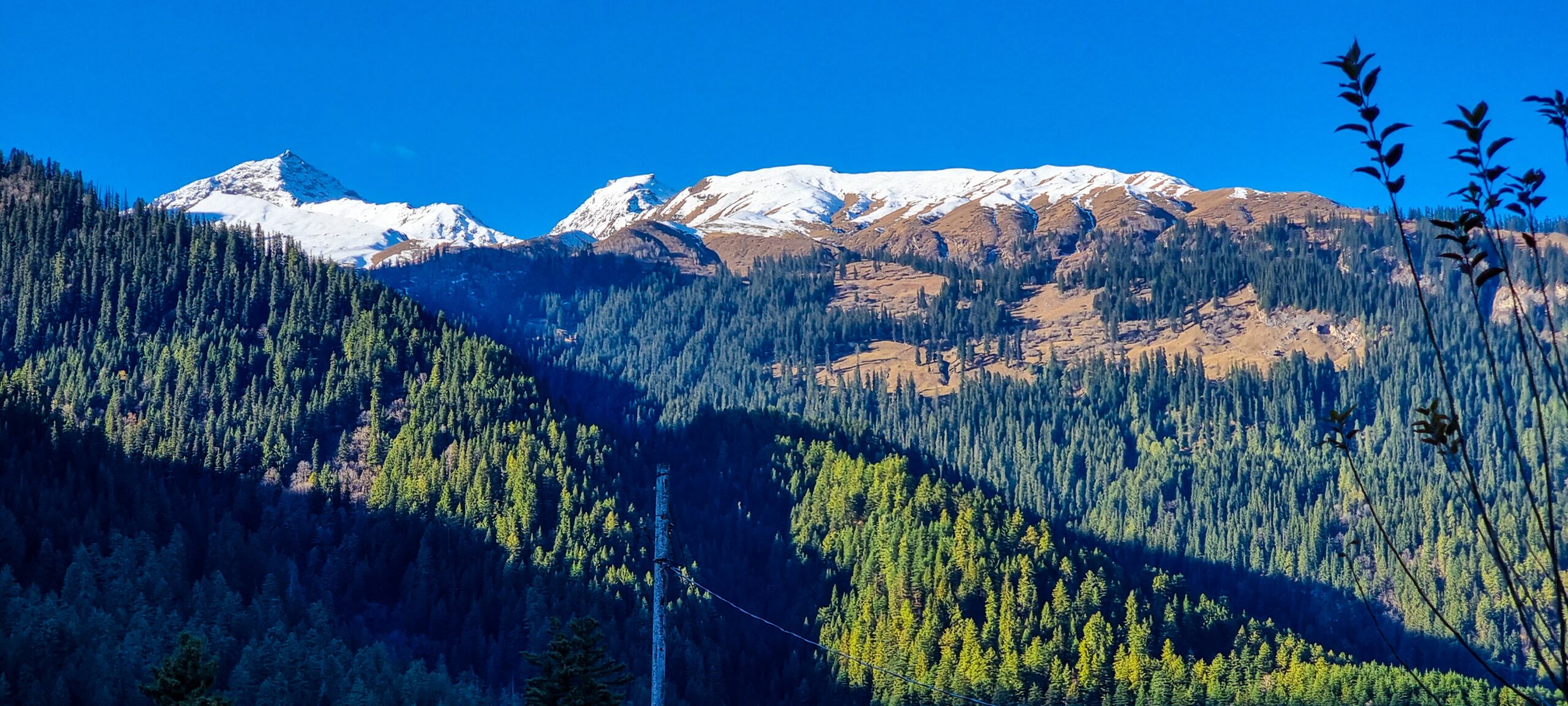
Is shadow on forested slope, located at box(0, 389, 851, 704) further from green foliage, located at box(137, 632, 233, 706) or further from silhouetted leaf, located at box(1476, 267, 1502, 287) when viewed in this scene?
silhouetted leaf, located at box(1476, 267, 1502, 287)

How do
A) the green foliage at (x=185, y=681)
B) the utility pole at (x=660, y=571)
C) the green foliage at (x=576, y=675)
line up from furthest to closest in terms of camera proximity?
the green foliage at (x=576, y=675)
the green foliage at (x=185, y=681)
the utility pole at (x=660, y=571)

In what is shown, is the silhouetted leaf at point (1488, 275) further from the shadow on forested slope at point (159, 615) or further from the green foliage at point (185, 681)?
the shadow on forested slope at point (159, 615)

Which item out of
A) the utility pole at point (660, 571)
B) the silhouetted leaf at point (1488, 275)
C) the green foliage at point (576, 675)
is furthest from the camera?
the green foliage at point (576, 675)

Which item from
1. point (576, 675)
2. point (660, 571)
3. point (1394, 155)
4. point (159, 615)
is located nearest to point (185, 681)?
point (576, 675)

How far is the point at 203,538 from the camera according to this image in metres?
195

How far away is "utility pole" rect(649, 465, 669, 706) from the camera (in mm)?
36906

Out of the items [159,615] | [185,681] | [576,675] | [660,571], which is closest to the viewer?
[660,571]

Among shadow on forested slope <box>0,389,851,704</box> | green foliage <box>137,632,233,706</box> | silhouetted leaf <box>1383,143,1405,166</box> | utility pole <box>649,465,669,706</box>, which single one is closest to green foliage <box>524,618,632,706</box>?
green foliage <box>137,632,233,706</box>

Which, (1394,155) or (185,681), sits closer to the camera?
(1394,155)

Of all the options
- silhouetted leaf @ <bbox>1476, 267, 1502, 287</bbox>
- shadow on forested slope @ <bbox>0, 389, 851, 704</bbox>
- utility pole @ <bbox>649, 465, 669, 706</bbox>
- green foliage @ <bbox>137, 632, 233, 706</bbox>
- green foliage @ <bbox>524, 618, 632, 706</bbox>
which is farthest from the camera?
shadow on forested slope @ <bbox>0, 389, 851, 704</bbox>

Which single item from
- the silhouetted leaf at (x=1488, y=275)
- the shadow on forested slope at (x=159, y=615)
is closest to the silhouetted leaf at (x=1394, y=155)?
the silhouetted leaf at (x=1488, y=275)

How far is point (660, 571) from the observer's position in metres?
39.0

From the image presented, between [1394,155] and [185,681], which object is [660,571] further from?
[1394,155]

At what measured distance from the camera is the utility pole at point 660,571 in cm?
3691
